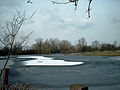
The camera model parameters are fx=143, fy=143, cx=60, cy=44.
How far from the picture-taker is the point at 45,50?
68688 mm

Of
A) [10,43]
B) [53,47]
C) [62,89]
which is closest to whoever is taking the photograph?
[10,43]

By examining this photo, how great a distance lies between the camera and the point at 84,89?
4.20 feet

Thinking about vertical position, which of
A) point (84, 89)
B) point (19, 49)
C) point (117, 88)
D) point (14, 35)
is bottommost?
point (117, 88)

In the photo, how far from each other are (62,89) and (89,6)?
594cm

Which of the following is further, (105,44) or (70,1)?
(105,44)

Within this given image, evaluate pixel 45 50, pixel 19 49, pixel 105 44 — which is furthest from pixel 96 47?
pixel 19 49

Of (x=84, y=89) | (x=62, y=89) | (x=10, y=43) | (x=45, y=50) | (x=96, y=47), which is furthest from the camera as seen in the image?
(x=96, y=47)

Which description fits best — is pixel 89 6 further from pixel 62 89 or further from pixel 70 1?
pixel 62 89

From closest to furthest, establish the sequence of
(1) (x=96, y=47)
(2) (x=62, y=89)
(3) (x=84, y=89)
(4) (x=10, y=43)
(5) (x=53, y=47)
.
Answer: (3) (x=84, y=89) < (4) (x=10, y=43) < (2) (x=62, y=89) < (5) (x=53, y=47) < (1) (x=96, y=47)

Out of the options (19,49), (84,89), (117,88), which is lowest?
(117,88)

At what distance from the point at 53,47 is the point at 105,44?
28909 mm

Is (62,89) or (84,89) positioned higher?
(84,89)

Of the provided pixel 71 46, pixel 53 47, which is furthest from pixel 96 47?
pixel 53 47

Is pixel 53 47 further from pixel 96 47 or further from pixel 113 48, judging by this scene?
pixel 113 48
